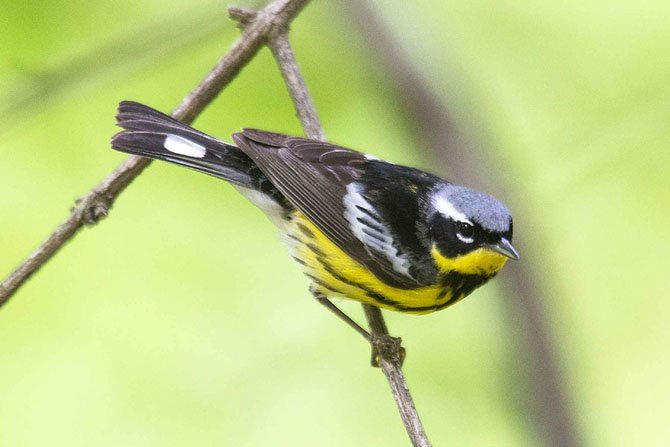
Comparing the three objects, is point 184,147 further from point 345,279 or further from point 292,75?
point 345,279

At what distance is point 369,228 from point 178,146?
3.11 ft

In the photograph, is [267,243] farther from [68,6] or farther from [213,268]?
[68,6]

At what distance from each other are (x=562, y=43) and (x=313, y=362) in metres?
2.86

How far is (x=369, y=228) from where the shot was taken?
3996 millimetres

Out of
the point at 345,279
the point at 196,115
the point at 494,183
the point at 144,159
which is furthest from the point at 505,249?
the point at 144,159

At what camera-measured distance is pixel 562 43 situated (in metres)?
6.29

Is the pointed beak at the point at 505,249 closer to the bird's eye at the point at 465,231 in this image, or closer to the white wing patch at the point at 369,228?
the bird's eye at the point at 465,231

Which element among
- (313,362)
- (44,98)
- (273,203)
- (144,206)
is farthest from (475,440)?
(44,98)

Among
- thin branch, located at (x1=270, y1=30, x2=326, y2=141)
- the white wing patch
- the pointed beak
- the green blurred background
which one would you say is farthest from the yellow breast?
the green blurred background

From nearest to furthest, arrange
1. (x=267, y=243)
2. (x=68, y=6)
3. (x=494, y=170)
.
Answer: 1. (x=494, y=170)
2. (x=68, y=6)
3. (x=267, y=243)

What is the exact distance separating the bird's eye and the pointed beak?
11cm

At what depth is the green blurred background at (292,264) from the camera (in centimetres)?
534

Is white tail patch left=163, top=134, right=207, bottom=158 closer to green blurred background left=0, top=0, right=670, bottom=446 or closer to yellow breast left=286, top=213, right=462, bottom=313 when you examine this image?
yellow breast left=286, top=213, right=462, bottom=313

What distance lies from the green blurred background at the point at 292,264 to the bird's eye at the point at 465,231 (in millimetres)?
1183
